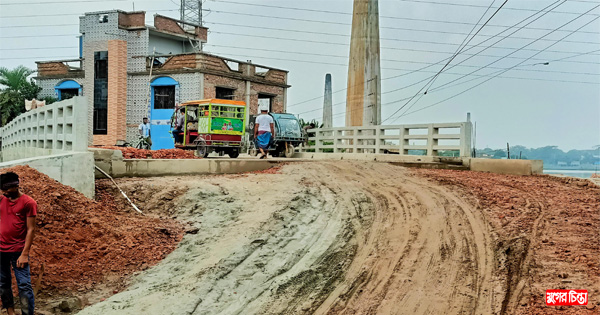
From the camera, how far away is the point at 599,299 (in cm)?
542

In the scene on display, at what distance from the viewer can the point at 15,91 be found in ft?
117

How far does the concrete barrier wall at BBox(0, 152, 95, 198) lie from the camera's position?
925 cm

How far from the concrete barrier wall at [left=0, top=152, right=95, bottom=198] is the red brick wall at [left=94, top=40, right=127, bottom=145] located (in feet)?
78.3

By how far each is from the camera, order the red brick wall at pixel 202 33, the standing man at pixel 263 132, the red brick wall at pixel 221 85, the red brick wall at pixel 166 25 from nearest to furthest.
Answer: the standing man at pixel 263 132, the red brick wall at pixel 221 85, the red brick wall at pixel 166 25, the red brick wall at pixel 202 33

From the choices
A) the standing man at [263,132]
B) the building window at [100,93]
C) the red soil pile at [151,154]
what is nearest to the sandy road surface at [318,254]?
the red soil pile at [151,154]

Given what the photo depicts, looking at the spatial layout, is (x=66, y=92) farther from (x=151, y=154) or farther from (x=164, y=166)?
(x=164, y=166)

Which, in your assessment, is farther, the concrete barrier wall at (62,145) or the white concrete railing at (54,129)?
the white concrete railing at (54,129)

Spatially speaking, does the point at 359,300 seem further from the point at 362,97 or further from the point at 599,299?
the point at 362,97

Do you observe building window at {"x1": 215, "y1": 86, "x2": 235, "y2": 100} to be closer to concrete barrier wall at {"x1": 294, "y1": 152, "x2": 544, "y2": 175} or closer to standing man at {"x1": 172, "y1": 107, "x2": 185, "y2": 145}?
standing man at {"x1": 172, "y1": 107, "x2": 185, "y2": 145}

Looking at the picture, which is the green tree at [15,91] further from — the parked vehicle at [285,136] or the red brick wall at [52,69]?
the parked vehicle at [285,136]

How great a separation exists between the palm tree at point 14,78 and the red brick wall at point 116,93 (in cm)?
734

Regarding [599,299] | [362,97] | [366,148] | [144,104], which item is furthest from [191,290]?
[144,104]

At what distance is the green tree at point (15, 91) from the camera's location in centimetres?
3522

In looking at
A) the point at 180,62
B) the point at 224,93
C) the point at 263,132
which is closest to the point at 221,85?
the point at 224,93
